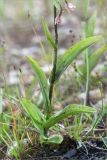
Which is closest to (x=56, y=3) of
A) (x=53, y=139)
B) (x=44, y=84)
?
(x=44, y=84)

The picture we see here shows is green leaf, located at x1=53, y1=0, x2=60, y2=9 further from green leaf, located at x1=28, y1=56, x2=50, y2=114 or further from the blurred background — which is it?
the blurred background

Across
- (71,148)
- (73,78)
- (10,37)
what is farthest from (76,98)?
(10,37)

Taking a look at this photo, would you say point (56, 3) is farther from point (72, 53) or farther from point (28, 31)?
point (28, 31)

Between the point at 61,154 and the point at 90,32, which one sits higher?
the point at 90,32

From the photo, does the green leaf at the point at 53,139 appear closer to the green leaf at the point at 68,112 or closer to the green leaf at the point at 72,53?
the green leaf at the point at 68,112

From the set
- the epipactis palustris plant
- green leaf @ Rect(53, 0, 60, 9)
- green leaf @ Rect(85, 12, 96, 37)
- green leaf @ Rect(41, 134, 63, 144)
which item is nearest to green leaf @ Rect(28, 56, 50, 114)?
the epipactis palustris plant

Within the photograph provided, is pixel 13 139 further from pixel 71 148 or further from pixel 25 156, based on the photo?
pixel 71 148
